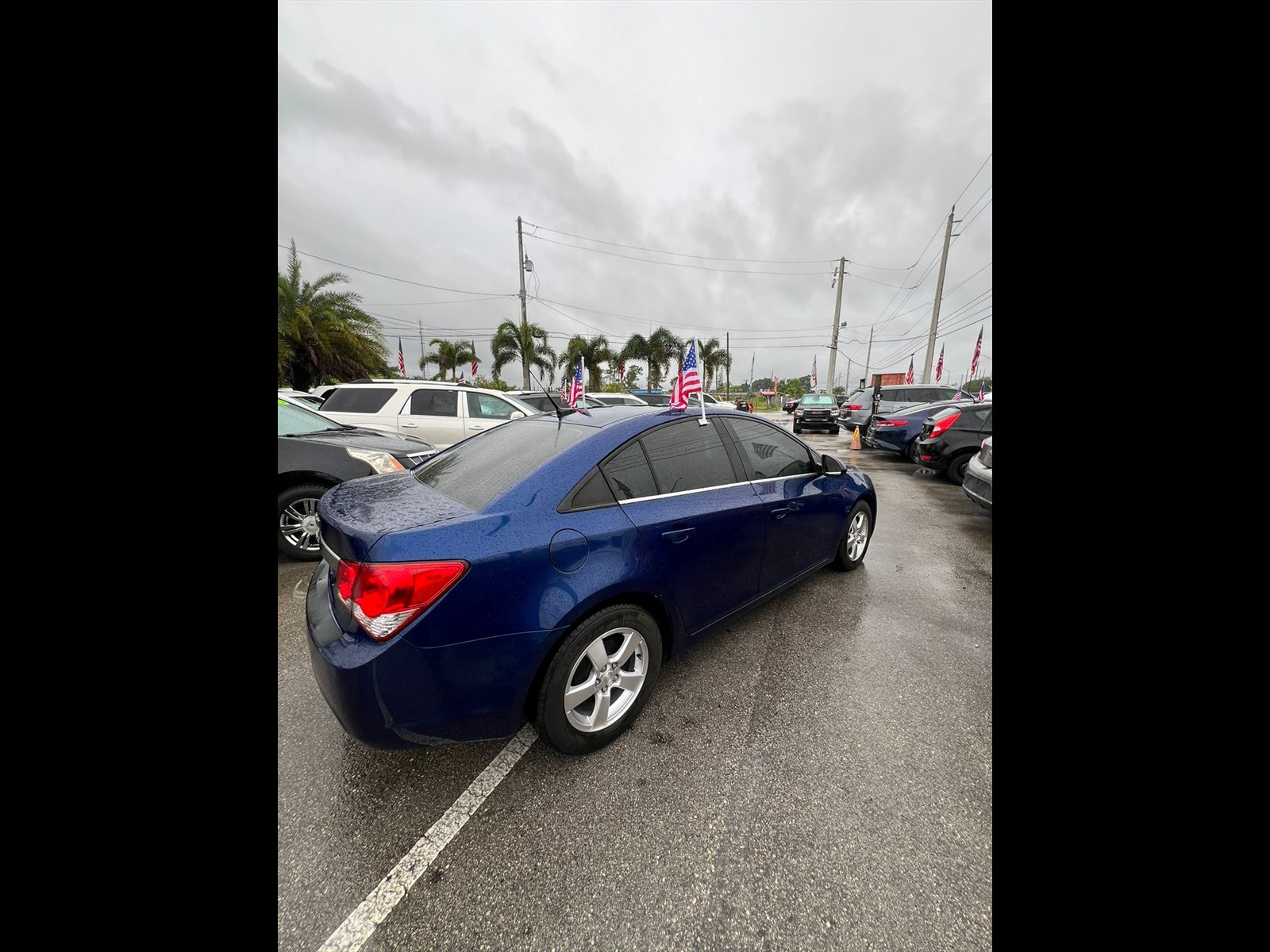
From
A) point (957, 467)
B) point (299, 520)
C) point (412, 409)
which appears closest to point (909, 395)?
point (957, 467)

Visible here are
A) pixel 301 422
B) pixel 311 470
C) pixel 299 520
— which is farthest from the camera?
pixel 301 422

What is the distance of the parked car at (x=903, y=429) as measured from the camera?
926cm

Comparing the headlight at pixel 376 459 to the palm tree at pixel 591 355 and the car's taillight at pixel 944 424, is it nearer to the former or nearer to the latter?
the car's taillight at pixel 944 424

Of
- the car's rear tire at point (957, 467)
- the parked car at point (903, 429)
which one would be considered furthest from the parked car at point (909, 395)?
the car's rear tire at point (957, 467)

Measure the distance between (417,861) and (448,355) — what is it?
106 ft

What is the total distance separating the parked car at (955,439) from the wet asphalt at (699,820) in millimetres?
5938

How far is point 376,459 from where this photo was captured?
12.8 ft

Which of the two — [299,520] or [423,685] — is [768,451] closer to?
[423,685]

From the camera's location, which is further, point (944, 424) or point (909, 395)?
point (909, 395)

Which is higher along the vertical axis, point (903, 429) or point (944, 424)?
point (944, 424)
